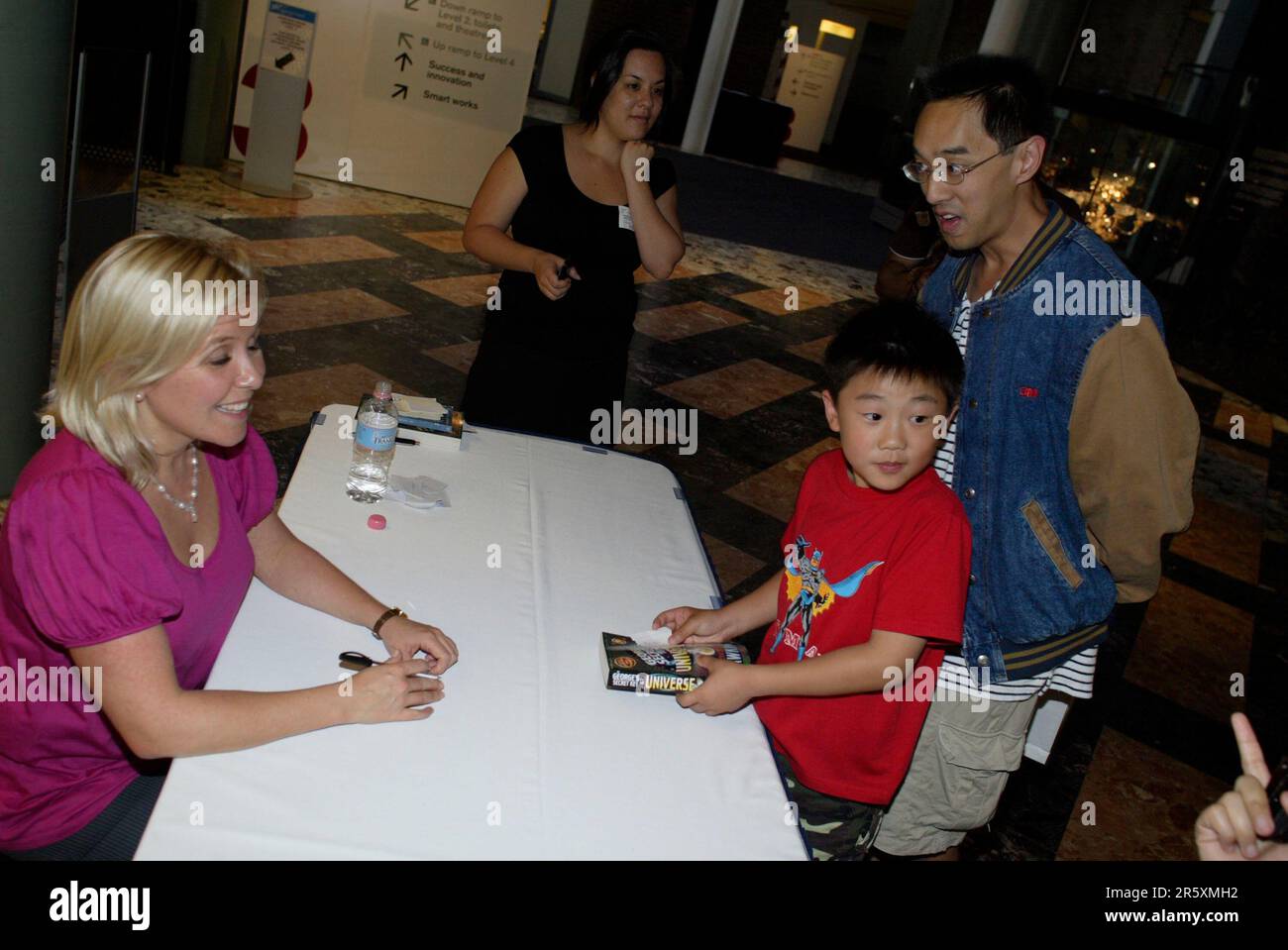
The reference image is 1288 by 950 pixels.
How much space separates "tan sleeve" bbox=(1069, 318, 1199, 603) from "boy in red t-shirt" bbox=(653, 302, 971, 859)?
251 mm

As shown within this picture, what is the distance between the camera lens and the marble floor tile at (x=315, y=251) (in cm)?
639

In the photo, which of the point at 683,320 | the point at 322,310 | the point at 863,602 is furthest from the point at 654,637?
the point at 683,320

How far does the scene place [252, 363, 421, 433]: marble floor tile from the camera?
173 inches

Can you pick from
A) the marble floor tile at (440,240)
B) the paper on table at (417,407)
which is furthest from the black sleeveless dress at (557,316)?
the marble floor tile at (440,240)

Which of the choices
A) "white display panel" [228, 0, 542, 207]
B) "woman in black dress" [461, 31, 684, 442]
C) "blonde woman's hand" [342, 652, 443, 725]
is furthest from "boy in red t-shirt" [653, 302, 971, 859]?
"white display panel" [228, 0, 542, 207]

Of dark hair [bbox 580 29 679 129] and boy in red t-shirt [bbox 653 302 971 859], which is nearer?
boy in red t-shirt [bbox 653 302 971 859]

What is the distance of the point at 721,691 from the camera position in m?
1.84

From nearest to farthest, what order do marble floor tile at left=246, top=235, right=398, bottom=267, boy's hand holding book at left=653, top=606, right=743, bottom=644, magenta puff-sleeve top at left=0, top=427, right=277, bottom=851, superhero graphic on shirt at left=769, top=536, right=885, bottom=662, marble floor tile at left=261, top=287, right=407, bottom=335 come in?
1. magenta puff-sleeve top at left=0, top=427, right=277, bottom=851
2. superhero graphic on shirt at left=769, top=536, right=885, bottom=662
3. boy's hand holding book at left=653, top=606, right=743, bottom=644
4. marble floor tile at left=261, top=287, right=407, bottom=335
5. marble floor tile at left=246, top=235, right=398, bottom=267

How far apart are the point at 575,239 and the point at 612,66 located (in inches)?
19.3

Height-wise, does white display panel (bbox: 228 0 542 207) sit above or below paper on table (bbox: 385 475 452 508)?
above

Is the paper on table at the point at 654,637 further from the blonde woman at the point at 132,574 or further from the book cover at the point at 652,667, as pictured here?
the blonde woman at the point at 132,574

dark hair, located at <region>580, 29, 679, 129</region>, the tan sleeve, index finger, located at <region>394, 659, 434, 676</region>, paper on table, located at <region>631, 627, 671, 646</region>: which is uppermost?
dark hair, located at <region>580, 29, 679, 129</region>

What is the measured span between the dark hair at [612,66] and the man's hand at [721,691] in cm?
175

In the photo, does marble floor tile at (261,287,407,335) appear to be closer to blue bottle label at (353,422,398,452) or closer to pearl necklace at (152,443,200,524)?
blue bottle label at (353,422,398,452)
